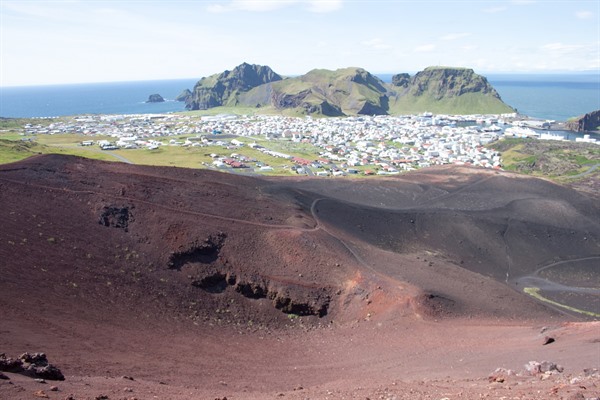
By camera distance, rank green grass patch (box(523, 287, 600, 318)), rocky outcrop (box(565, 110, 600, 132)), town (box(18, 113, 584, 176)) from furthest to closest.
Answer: rocky outcrop (box(565, 110, 600, 132))
town (box(18, 113, 584, 176))
green grass patch (box(523, 287, 600, 318))

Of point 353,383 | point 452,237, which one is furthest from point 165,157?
point 353,383

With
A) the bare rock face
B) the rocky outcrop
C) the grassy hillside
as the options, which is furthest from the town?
the bare rock face

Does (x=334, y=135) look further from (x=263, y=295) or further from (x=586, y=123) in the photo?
(x=263, y=295)

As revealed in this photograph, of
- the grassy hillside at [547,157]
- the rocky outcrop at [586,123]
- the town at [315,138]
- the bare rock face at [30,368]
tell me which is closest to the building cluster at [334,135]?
the town at [315,138]

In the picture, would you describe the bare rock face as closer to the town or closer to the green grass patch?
the green grass patch

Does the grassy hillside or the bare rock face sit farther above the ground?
the bare rock face

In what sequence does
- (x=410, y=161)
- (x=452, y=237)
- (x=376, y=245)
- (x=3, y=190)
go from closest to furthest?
1. (x=3, y=190)
2. (x=376, y=245)
3. (x=452, y=237)
4. (x=410, y=161)

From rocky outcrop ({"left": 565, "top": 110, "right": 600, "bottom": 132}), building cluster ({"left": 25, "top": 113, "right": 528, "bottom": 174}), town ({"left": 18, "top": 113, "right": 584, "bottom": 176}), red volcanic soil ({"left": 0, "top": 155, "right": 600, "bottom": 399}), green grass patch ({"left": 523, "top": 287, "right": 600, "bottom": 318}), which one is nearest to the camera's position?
red volcanic soil ({"left": 0, "top": 155, "right": 600, "bottom": 399})

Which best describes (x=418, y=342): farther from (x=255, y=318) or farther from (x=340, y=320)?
(x=255, y=318)
